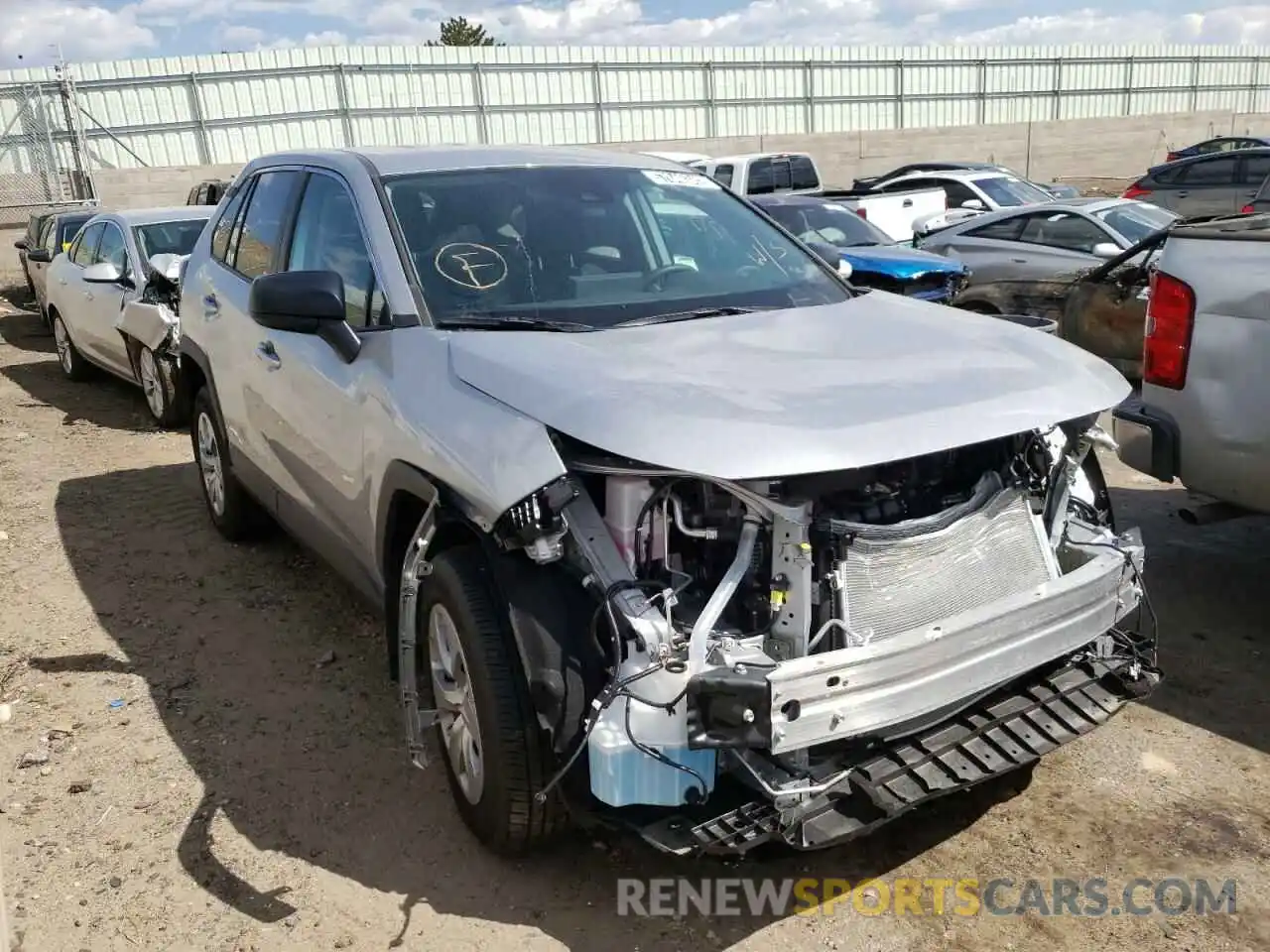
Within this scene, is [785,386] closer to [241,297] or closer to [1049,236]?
[241,297]

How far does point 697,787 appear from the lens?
106 inches

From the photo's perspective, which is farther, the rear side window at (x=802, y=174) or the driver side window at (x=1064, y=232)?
the rear side window at (x=802, y=174)

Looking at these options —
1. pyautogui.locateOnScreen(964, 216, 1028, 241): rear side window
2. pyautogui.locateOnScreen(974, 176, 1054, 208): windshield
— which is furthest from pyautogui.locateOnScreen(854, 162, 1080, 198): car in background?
pyautogui.locateOnScreen(964, 216, 1028, 241): rear side window

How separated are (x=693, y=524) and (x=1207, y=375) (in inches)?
90.8

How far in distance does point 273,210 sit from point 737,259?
2.06 meters

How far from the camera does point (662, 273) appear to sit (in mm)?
3928

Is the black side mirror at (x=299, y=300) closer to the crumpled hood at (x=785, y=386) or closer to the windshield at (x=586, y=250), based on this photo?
the windshield at (x=586, y=250)

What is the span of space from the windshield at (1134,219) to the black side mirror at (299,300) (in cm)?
824

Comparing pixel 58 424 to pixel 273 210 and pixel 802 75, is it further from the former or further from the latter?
pixel 802 75

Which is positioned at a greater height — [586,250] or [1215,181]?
[586,250]

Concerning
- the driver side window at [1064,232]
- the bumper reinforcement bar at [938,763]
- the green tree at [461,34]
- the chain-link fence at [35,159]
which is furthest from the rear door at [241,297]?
the green tree at [461,34]

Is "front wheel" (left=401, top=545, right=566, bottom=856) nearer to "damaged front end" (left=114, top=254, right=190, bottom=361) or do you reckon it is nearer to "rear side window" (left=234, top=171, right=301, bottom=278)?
"rear side window" (left=234, top=171, right=301, bottom=278)

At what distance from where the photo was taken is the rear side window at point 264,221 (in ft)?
15.4

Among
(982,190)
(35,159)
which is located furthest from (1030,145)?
(35,159)
